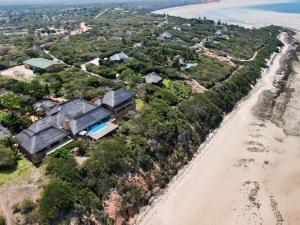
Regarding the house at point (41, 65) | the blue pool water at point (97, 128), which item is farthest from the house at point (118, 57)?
the blue pool water at point (97, 128)

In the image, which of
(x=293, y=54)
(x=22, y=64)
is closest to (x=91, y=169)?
(x=22, y=64)

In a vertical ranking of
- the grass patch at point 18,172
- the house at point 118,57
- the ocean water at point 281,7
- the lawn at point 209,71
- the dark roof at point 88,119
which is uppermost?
the dark roof at point 88,119

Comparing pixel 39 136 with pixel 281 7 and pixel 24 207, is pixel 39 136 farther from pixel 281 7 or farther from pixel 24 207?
pixel 281 7

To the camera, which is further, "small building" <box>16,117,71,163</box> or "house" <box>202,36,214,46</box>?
"house" <box>202,36,214,46</box>

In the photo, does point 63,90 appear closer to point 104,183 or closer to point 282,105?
point 104,183

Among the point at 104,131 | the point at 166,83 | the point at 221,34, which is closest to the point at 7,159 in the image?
the point at 104,131

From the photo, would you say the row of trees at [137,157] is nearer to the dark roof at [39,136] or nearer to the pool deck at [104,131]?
the pool deck at [104,131]

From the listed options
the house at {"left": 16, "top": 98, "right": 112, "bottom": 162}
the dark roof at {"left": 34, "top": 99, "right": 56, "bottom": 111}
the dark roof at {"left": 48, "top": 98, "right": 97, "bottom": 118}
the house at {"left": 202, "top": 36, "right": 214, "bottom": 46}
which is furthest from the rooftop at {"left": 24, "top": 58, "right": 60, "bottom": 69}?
the house at {"left": 202, "top": 36, "right": 214, "bottom": 46}

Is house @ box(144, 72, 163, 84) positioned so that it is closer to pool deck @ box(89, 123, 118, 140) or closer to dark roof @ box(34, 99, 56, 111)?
dark roof @ box(34, 99, 56, 111)
